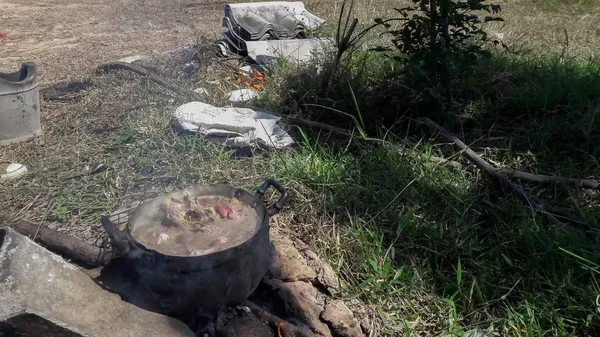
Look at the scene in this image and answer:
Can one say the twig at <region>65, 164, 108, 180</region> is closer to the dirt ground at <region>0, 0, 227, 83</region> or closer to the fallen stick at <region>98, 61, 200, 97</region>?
the fallen stick at <region>98, 61, 200, 97</region>

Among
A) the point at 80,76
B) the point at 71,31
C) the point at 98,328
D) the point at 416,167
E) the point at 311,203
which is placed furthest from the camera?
the point at 71,31

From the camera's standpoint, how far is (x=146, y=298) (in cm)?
230

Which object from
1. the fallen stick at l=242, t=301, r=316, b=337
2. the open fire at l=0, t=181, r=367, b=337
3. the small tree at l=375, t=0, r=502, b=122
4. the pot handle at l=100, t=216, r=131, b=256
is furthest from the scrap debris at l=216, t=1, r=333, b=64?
the pot handle at l=100, t=216, r=131, b=256

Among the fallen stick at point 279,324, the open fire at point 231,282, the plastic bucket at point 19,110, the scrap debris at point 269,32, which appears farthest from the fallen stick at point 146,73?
the fallen stick at point 279,324

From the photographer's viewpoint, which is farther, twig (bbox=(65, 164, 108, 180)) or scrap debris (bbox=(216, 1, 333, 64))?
scrap debris (bbox=(216, 1, 333, 64))

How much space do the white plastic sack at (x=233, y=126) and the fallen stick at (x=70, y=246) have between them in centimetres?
122

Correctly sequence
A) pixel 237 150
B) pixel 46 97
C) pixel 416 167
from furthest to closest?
pixel 46 97
pixel 237 150
pixel 416 167

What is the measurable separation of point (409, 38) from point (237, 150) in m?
1.32

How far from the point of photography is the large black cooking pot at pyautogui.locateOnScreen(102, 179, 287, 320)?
218 centimetres

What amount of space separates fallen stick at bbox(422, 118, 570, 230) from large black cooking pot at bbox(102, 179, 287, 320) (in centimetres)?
157

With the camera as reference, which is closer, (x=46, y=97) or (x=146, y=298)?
(x=146, y=298)

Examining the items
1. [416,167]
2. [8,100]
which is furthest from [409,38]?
[8,100]

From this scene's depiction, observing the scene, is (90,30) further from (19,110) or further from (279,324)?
(279,324)

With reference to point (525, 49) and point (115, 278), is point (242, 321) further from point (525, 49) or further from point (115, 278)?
point (525, 49)
